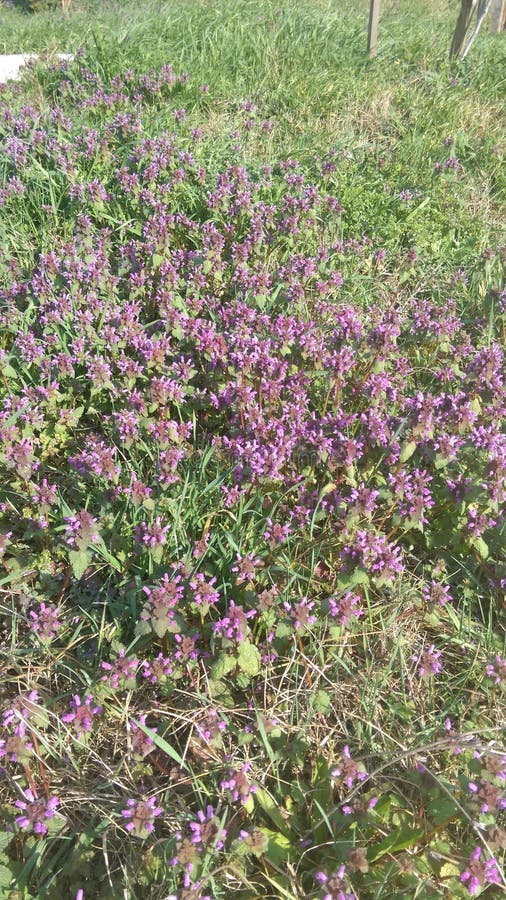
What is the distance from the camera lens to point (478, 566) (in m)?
2.57

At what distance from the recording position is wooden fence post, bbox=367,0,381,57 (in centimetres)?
564

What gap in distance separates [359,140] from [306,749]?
4474mm

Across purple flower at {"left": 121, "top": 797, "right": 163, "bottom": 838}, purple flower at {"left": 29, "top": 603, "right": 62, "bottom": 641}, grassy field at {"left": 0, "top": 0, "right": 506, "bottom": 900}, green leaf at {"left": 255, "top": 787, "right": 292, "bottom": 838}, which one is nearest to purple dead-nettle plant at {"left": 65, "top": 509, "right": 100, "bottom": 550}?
grassy field at {"left": 0, "top": 0, "right": 506, "bottom": 900}

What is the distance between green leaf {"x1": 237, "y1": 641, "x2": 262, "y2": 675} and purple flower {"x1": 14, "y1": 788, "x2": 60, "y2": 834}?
0.65m

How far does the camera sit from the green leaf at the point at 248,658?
1.99 meters

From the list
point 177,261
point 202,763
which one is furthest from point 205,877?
point 177,261

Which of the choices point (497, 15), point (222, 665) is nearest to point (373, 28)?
point (497, 15)

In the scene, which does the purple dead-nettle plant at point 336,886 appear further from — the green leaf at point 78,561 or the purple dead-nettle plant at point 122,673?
the green leaf at point 78,561

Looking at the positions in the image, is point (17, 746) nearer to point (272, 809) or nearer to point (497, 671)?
point (272, 809)

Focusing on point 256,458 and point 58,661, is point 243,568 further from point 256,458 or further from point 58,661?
point 58,661

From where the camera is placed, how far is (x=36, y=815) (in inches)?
70.8

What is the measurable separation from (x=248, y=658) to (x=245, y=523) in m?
0.71

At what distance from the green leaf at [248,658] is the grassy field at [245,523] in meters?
0.01

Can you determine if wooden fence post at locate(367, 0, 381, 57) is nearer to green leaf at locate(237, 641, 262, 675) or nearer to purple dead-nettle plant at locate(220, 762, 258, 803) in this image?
green leaf at locate(237, 641, 262, 675)
